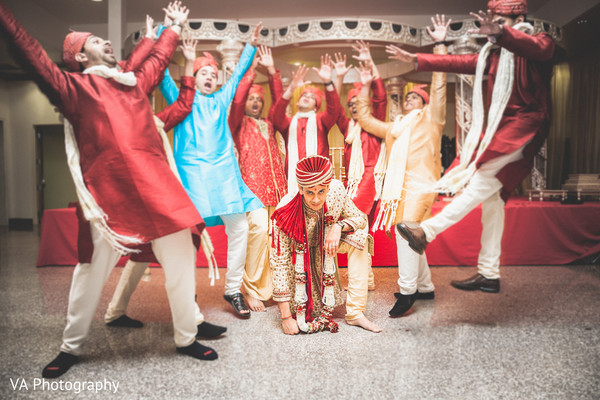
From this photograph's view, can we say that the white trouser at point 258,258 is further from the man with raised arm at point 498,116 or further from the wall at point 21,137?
the wall at point 21,137

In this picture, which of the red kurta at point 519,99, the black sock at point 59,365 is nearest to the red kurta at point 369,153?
the red kurta at point 519,99

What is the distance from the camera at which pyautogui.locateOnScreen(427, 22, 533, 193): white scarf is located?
1974 millimetres

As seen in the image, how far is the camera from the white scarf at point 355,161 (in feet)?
8.12

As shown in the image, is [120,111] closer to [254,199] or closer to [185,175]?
[185,175]

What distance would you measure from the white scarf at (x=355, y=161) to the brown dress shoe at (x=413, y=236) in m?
0.50

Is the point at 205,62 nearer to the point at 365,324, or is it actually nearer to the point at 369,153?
the point at 369,153

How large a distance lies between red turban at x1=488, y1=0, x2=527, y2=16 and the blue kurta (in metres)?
1.33

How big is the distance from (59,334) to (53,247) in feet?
5.68

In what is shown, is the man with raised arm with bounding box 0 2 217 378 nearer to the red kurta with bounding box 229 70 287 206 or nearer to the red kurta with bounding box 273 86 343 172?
the red kurta with bounding box 229 70 287 206

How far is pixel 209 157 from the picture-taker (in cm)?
219

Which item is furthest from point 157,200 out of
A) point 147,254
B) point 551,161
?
point 551,161

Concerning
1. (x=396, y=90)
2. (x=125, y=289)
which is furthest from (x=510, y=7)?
(x=396, y=90)

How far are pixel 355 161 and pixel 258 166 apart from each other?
24.8 inches

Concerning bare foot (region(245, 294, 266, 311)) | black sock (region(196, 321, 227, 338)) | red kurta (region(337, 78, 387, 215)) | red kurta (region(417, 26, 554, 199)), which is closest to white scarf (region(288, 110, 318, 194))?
red kurta (region(337, 78, 387, 215))
